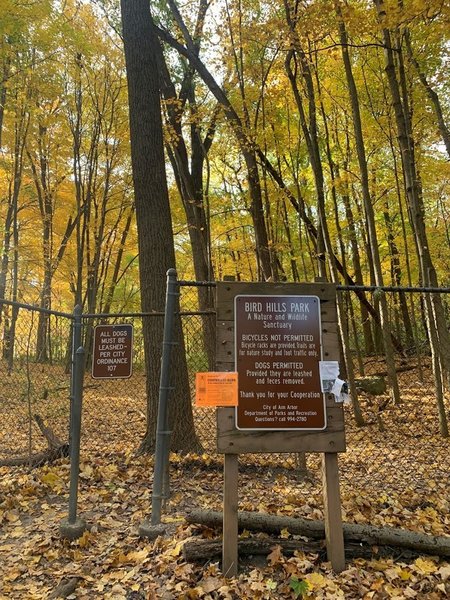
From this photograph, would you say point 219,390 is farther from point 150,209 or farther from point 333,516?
point 150,209

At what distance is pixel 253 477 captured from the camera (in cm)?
509

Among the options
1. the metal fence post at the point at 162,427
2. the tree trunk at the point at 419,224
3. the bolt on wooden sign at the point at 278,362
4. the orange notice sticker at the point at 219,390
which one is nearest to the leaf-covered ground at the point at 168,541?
the metal fence post at the point at 162,427

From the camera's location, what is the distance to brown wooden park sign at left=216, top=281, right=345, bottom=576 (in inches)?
116

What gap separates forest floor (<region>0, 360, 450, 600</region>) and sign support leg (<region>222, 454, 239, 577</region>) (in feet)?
0.28

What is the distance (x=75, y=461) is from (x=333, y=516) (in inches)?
84.4

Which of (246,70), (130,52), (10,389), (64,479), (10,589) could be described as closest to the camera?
(10,589)

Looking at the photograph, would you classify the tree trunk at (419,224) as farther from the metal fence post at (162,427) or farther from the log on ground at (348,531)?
the metal fence post at (162,427)

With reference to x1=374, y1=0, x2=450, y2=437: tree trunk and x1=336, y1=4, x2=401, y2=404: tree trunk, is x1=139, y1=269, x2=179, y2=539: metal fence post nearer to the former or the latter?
x1=374, y1=0, x2=450, y2=437: tree trunk

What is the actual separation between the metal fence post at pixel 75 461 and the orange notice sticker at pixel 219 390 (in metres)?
1.32

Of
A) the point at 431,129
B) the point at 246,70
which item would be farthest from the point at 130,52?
the point at 431,129

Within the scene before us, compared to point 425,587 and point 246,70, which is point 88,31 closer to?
point 246,70

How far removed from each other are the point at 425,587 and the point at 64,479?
12.4 ft

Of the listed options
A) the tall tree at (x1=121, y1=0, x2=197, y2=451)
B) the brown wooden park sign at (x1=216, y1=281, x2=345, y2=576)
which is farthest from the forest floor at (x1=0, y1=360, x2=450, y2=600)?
the tall tree at (x1=121, y1=0, x2=197, y2=451)

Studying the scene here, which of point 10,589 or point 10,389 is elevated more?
point 10,389
